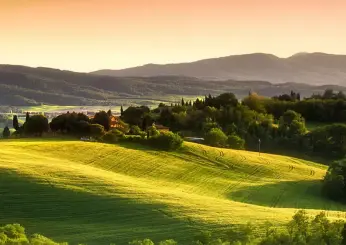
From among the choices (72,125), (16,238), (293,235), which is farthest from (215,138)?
(16,238)

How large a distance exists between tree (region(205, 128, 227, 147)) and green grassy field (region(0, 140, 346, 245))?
40.5ft

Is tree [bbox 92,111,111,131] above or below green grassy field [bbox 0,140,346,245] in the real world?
above

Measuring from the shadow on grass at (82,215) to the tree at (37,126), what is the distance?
131 feet

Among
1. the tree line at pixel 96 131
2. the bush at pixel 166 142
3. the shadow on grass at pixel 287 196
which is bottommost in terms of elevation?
the shadow on grass at pixel 287 196

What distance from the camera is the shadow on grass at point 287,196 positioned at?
63.1 metres

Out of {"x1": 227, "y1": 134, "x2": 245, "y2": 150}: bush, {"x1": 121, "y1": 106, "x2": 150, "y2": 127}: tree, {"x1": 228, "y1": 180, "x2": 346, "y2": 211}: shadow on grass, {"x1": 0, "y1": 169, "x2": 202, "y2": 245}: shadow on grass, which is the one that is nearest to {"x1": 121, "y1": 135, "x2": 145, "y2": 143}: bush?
{"x1": 227, "y1": 134, "x2": 245, "y2": 150}: bush

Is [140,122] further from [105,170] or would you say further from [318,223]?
[318,223]

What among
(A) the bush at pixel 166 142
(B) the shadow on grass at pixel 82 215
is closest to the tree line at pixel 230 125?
(A) the bush at pixel 166 142

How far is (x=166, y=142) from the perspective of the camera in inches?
3447

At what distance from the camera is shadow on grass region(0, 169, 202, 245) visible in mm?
40531

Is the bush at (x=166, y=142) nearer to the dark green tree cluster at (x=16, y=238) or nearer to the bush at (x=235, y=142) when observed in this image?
the bush at (x=235, y=142)

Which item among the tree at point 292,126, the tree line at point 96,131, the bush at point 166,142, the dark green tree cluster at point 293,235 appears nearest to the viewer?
the dark green tree cluster at point 293,235

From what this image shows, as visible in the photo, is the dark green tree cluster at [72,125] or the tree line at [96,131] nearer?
the tree line at [96,131]

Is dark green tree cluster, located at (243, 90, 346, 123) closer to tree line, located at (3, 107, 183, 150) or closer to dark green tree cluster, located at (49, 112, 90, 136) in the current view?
tree line, located at (3, 107, 183, 150)
